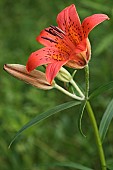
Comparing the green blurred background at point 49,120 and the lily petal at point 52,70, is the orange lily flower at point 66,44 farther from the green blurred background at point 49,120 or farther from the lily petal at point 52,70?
the green blurred background at point 49,120

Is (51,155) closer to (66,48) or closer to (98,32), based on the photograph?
(98,32)

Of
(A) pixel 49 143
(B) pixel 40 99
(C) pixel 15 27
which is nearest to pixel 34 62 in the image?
(B) pixel 40 99

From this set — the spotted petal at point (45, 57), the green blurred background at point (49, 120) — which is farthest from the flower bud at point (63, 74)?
the green blurred background at point (49, 120)

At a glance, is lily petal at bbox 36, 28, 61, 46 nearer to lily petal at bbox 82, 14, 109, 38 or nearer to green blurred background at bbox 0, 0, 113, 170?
lily petal at bbox 82, 14, 109, 38

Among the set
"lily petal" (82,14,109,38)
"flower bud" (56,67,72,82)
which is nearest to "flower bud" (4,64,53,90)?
"flower bud" (56,67,72,82)

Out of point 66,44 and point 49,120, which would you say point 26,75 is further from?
point 49,120
